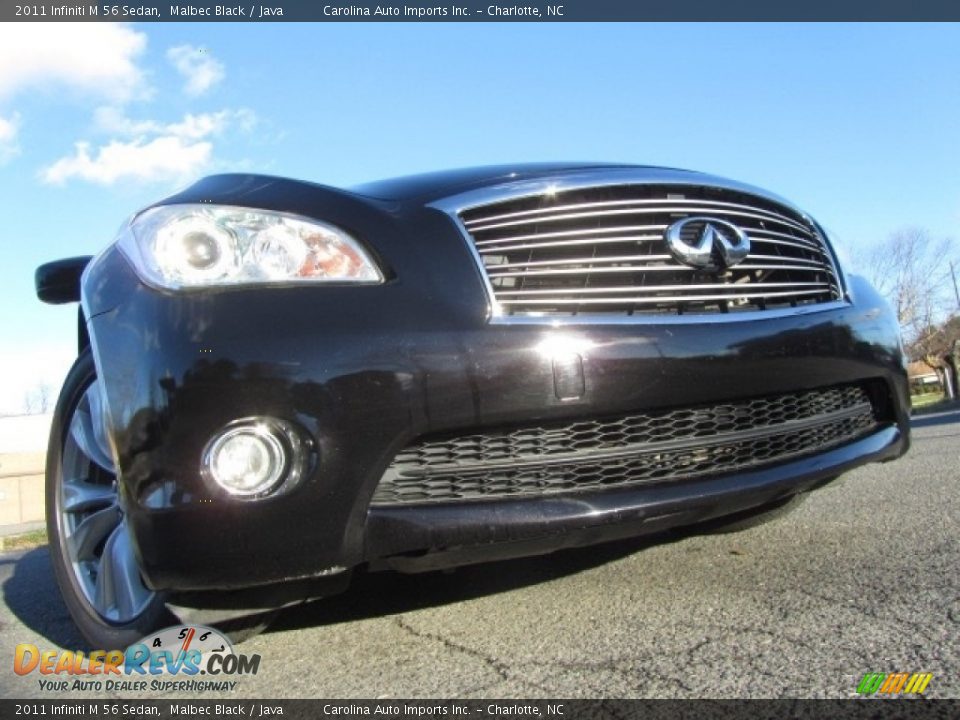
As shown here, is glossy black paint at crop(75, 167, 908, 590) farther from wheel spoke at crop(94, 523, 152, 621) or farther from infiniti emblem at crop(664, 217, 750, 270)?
wheel spoke at crop(94, 523, 152, 621)

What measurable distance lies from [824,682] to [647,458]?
67 cm

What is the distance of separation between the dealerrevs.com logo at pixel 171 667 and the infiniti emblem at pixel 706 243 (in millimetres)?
1566

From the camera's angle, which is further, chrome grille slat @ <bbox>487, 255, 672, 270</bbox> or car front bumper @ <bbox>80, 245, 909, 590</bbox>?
chrome grille slat @ <bbox>487, 255, 672, 270</bbox>

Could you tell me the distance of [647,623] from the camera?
6.81ft

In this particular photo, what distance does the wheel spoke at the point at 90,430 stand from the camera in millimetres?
2551

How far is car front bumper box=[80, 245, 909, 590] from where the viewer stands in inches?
69.7

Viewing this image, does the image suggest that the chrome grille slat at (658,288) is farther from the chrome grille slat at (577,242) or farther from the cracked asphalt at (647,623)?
the cracked asphalt at (647,623)

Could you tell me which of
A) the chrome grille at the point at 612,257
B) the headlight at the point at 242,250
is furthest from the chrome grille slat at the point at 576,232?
the headlight at the point at 242,250

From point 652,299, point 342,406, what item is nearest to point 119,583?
point 342,406

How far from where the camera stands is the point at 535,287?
2.11 meters

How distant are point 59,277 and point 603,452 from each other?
1.97 metres

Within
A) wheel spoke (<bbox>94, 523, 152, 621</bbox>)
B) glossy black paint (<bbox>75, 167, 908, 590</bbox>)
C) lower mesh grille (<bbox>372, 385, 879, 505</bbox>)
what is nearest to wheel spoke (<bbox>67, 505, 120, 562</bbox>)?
wheel spoke (<bbox>94, 523, 152, 621</bbox>)

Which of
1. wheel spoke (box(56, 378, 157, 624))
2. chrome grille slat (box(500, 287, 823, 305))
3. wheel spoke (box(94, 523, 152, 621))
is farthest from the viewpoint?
wheel spoke (box(56, 378, 157, 624))

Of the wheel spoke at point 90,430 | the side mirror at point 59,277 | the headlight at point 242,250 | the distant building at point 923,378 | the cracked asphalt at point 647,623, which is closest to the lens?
the cracked asphalt at point 647,623
